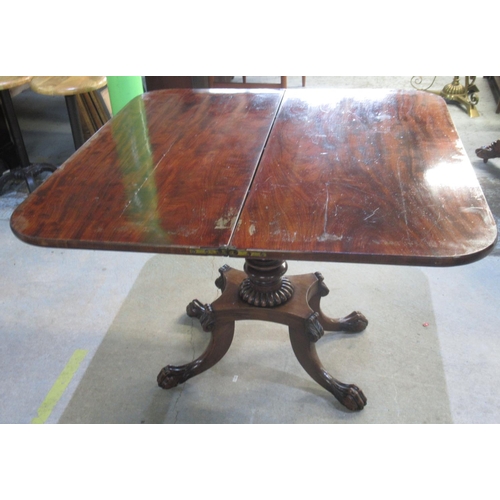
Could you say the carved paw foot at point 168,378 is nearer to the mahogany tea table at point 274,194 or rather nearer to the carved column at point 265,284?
the mahogany tea table at point 274,194

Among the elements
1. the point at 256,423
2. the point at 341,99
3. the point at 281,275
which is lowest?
the point at 256,423

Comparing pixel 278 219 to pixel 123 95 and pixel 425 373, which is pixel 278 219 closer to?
pixel 425 373

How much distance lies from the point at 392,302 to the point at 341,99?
86cm

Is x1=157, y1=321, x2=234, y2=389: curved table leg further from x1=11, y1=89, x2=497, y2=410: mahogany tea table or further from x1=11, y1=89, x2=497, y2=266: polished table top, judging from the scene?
x1=11, y1=89, x2=497, y2=266: polished table top

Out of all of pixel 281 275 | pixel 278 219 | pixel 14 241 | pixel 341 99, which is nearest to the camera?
pixel 278 219

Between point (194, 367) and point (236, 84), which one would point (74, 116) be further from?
point (194, 367)

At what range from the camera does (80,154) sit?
5.11 ft

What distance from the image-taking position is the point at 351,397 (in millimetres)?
1703

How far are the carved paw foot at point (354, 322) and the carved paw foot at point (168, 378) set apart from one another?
654 millimetres

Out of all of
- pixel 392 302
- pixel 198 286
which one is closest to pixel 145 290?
pixel 198 286

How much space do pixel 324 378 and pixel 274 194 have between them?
2.37ft

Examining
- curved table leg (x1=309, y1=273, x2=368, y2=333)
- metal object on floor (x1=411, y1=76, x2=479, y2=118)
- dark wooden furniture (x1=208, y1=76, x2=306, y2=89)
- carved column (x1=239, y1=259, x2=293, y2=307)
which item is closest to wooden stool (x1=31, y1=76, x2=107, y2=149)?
dark wooden furniture (x1=208, y1=76, x2=306, y2=89)

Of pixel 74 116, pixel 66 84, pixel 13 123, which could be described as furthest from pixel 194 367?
pixel 13 123

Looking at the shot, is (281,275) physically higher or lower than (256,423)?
higher
